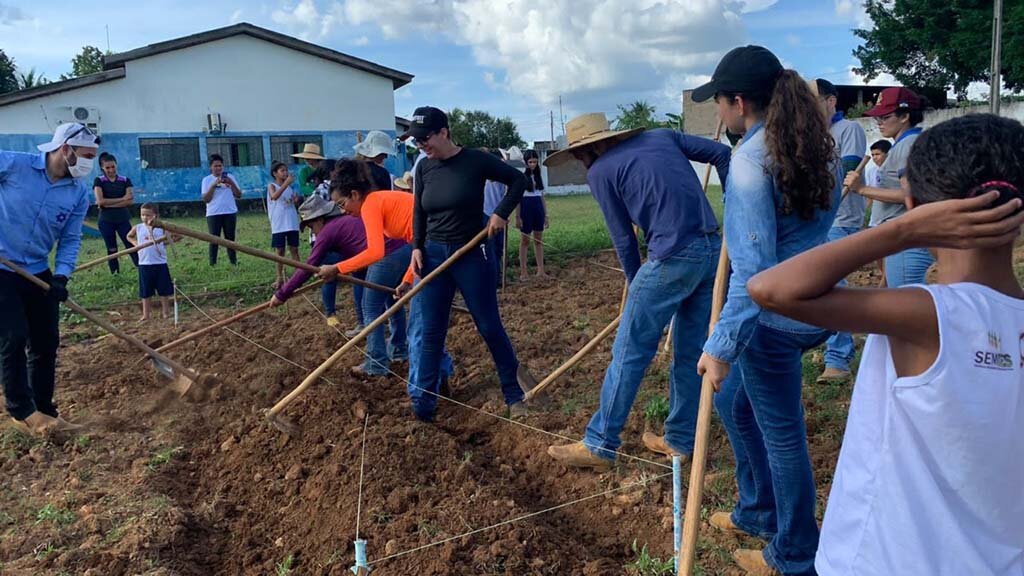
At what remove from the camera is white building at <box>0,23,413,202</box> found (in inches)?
846

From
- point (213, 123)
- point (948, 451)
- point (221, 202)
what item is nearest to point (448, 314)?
point (948, 451)

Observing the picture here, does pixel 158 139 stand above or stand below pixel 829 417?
above

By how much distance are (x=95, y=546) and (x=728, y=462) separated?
3022mm

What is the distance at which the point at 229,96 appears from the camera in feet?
77.0

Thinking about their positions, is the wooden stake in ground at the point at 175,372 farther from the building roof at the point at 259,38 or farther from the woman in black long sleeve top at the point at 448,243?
the building roof at the point at 259,38

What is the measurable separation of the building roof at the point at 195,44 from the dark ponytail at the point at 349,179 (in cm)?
1957

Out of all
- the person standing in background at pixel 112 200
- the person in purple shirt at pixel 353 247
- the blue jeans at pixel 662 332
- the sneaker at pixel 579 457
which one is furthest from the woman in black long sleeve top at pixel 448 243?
the person standing in background at pixel 112 200

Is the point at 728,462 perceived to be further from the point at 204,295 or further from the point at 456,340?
the point at 204,295

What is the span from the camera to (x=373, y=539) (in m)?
3.31

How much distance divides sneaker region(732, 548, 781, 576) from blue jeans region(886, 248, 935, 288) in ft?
6.43

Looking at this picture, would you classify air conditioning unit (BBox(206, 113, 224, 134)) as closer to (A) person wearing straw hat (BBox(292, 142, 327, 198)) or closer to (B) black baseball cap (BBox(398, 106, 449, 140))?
(A) person wearing straw hat (BBox(292, 142, 327, 198))

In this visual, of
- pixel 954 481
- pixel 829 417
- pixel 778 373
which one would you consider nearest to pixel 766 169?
pixel 778 373

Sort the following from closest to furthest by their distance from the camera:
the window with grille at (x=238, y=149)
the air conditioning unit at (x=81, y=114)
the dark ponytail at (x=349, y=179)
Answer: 1. the dark ponytail at (x=349, y=179)
2. the air conditioning unit at (x=81, y=114)
3. the window with grille at (x=238, y=149)

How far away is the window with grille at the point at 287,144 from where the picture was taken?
79.2ft
